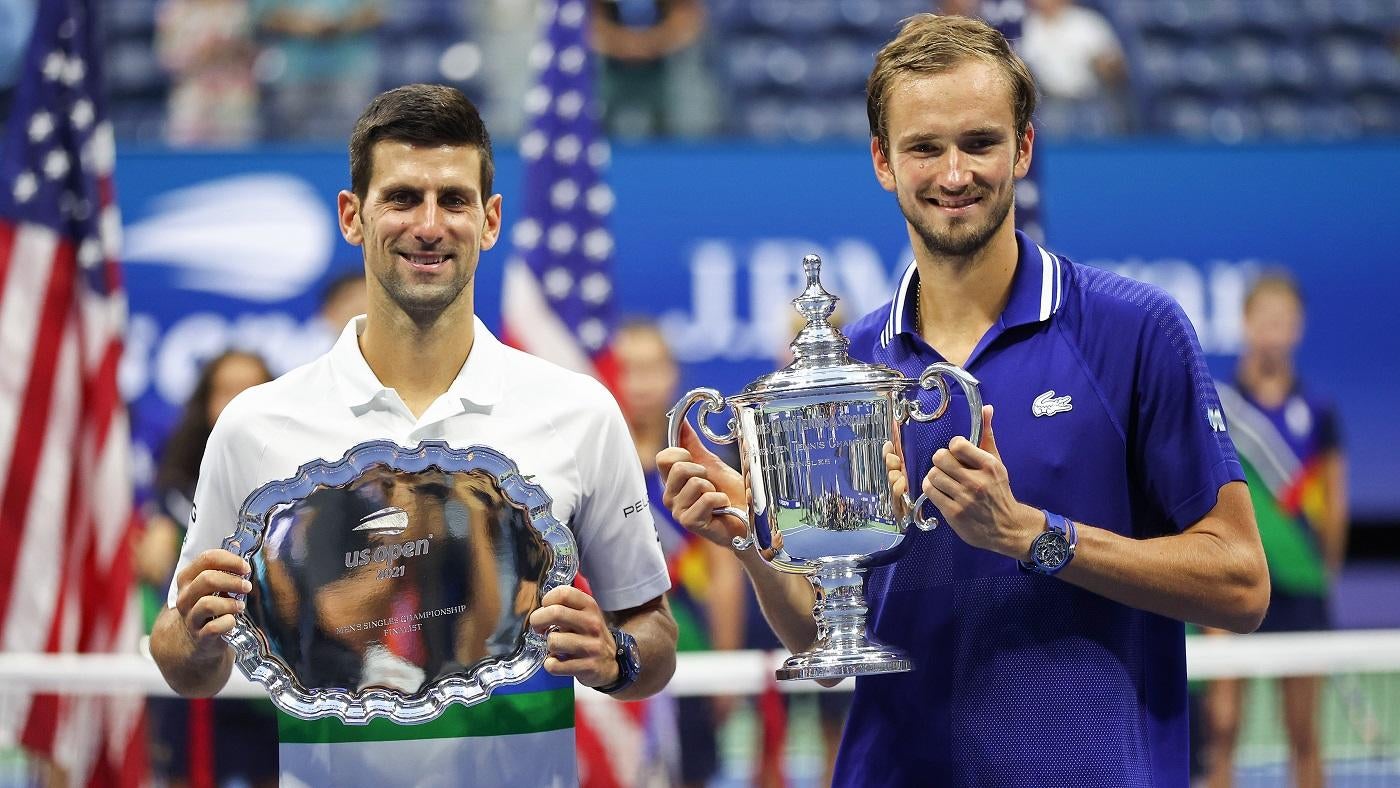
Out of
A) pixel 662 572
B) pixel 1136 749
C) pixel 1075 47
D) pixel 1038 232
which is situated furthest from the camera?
pixel 1075 47

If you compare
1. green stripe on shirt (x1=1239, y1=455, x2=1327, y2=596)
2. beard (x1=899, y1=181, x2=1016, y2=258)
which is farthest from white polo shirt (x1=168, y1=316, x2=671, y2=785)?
green stripe on shirt (x1=1239, y1=455, x2=1327, y2=596)

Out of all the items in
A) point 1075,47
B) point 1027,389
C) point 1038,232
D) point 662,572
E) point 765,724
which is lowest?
point 765,724

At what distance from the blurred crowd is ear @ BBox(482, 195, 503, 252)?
651cm

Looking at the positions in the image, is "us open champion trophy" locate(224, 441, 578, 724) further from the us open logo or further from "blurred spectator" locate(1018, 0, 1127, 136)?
"blurred spectator" locate(1018, 0, 1127, 136)

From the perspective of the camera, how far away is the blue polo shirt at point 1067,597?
2.29 metres

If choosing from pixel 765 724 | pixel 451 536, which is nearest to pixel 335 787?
pixel 451 536

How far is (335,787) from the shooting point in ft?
7.88

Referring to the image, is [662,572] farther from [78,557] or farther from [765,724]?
[78,557]

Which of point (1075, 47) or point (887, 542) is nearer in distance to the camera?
point (887, 542)

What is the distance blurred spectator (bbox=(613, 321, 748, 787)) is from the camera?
19.9ft

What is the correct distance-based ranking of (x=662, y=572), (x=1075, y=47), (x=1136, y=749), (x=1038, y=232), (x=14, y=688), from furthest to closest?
(x=1075, y=47)
(x=14, y=688)
(x=1038, y=232)
(x=662, y=572)
(x=1136, y=749)

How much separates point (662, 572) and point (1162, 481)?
835 mm

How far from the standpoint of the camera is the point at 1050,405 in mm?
2324

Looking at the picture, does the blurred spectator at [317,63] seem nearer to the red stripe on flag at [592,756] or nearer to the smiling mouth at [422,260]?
the red stripe on flag at [592,756]
